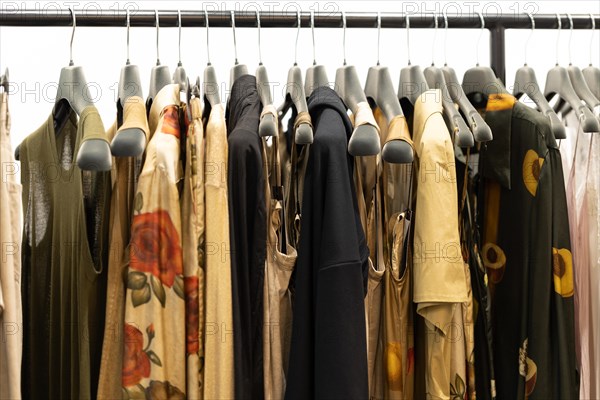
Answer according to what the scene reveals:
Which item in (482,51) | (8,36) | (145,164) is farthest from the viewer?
(482,51)

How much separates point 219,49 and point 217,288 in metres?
0.91

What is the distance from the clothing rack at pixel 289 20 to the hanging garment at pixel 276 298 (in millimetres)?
284

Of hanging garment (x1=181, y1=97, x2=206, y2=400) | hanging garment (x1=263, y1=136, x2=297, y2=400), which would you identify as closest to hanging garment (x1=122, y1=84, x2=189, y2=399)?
hanging garment (x1=181, y1=97, x2=206, y2=400)

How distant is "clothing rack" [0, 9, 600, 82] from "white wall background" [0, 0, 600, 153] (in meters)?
0.29

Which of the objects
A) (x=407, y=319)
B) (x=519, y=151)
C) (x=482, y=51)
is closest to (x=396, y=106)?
(x=519, y=151)

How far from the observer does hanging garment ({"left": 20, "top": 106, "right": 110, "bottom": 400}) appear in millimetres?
1281

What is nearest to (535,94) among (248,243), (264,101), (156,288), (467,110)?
(467,110)

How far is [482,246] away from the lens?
1.45 m

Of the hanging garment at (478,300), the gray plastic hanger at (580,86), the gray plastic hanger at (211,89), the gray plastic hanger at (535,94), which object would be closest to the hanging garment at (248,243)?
the gray plastic hanger at (211,89)

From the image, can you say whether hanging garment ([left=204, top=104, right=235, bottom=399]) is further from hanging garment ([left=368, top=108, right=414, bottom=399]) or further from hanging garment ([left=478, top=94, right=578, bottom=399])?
hanging garment ([left=478, top=94, right=578, bottom=399])

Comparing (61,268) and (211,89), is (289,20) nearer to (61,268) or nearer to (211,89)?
(211,89)

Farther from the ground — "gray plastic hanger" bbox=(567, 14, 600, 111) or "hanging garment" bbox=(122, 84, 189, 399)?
"gray plastic hanger" bbox=(567, 14, 600, 111)

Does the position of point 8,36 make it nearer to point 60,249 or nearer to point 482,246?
point 60,249

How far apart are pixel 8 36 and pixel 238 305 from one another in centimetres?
107
